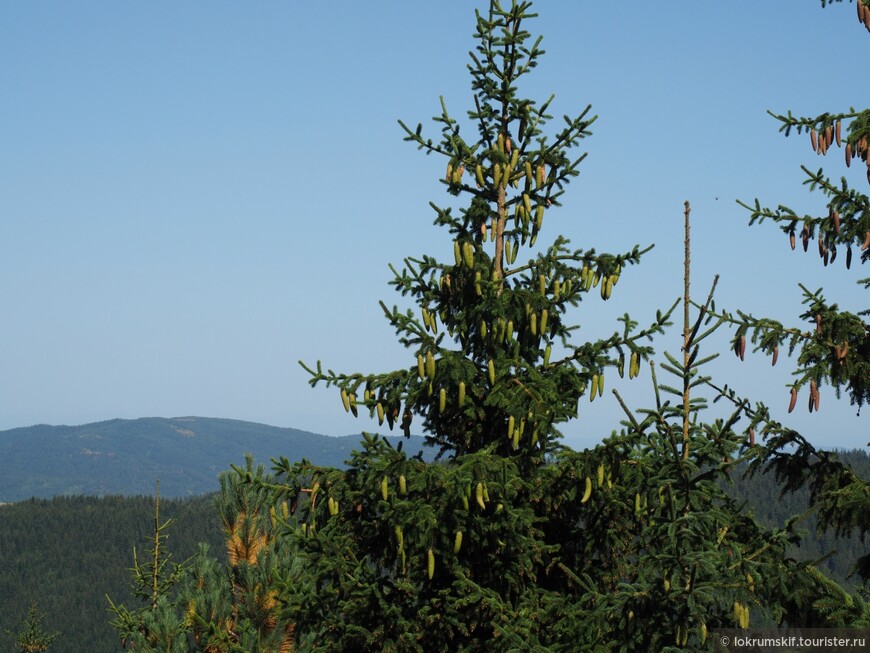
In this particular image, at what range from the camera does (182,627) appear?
18547 millimetres

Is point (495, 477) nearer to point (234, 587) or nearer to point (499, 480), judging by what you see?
point (499, 480)

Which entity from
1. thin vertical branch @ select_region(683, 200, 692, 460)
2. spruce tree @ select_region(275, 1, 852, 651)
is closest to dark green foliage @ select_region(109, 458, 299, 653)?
spruce tree @ select_region(275, 1, 852, 651)

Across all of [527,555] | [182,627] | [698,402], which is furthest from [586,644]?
[182,627]

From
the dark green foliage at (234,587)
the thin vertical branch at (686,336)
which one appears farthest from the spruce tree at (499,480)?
the dark green foliage at (234,587)

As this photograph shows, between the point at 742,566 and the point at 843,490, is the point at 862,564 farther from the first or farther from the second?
the point at 742,566

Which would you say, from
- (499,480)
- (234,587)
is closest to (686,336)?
(499,480)

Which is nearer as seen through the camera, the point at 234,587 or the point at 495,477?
the point at 495,477

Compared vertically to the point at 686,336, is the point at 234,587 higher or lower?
lower

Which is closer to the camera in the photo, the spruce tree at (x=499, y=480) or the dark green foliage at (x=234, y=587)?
the spruce tree at (x=499, y=480)

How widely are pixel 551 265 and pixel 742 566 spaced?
4917 millimetres

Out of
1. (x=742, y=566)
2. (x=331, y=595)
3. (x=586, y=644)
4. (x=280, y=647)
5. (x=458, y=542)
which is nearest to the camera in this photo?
(x=742, y=566)

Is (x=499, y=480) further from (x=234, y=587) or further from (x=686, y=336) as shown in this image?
(x=234, y=587)

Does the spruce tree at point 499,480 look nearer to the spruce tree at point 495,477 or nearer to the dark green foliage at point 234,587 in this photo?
the spruce tree at point 495,477

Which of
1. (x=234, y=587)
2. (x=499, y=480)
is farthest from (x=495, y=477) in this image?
(x=234, y=587)
